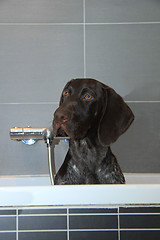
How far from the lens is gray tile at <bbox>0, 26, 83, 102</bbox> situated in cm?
251

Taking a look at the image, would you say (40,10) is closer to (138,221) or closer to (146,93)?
(146,93)

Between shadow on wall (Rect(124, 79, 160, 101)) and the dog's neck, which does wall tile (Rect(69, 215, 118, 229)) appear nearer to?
the dog's neck

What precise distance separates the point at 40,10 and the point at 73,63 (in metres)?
0.51

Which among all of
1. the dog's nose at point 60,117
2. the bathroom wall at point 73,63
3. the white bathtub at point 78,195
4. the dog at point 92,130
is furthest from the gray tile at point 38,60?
the white bathtub at point 78,195

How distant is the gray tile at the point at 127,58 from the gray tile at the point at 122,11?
7 cm

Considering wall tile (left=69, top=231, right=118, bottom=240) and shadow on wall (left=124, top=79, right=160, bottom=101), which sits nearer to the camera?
wall tile (left=69, top=231, right=118, bottom=240)

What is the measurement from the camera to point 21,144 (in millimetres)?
2516

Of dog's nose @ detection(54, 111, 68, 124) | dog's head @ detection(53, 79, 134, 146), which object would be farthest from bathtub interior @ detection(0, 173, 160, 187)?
dog's nose @ detection(54, 111, 68, 124)

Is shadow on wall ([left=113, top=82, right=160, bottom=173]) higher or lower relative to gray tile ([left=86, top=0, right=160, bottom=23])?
lower

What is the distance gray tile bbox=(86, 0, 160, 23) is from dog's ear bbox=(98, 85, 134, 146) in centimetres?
127

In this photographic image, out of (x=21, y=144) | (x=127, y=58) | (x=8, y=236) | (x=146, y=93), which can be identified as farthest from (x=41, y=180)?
(x=8, y=236)

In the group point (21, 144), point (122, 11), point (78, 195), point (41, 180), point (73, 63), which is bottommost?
point (41, 180)

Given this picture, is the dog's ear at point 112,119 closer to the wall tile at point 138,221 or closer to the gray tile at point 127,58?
the wall tile at point 138,221

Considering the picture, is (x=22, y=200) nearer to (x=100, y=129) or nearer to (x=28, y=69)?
(x=100, y=129)
